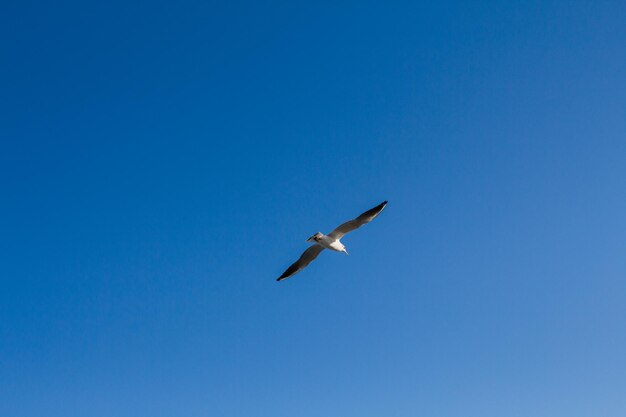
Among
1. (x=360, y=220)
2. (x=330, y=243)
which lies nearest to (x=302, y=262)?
(x=330, y=243)

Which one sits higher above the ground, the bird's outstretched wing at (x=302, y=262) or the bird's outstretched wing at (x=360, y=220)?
the bird's outstretched wing at (x=360, y=220)

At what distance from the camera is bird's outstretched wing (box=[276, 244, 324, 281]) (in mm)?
53938

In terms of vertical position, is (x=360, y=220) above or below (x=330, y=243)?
above

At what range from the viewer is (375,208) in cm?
5194

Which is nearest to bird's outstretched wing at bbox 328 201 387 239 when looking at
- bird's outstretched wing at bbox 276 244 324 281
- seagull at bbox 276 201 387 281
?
seagull at bbox 276 201 387 281

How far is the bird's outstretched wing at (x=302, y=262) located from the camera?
53938mm

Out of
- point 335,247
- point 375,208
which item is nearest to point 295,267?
point 335,247

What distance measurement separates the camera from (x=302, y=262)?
179ft

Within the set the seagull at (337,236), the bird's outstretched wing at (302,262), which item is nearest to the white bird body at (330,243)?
the seagull at (337,236)

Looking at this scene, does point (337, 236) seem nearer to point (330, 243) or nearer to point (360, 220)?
point (330, 243)

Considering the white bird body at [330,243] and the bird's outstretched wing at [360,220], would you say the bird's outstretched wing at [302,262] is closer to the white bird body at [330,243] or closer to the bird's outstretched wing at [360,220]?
the white bird body at [330,243]

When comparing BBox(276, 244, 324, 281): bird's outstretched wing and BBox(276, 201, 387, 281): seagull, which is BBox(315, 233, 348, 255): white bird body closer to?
BBox(276, 201, 387, 281): seagull

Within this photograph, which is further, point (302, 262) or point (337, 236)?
point (302, 262)

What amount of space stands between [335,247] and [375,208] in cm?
398
